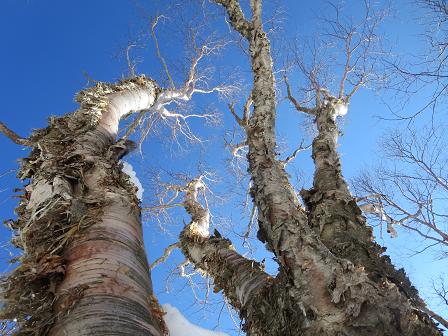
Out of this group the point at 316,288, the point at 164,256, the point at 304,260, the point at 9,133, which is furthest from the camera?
the point at 164,256

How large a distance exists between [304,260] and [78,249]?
1318 mm

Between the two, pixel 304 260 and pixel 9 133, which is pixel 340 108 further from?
pixel 9 133

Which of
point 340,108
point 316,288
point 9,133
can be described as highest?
point 340,108

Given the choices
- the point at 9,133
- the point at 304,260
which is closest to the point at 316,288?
the point at 304,260

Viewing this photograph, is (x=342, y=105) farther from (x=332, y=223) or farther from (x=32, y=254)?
(x=32, y=254)

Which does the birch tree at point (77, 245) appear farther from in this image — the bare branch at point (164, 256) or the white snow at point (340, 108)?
the white snow at point (340, 108)

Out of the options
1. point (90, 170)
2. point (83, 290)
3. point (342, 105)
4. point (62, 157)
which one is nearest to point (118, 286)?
point (83, 290)

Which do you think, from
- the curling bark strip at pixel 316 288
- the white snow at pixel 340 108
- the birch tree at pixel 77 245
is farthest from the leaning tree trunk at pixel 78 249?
the white snow at pixel 340 108

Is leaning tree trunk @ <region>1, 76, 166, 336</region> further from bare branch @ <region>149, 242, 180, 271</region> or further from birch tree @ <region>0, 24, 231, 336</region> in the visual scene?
bare branch @ <region>149, 242, 180, 271</region>

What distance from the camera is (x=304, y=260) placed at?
2289mm

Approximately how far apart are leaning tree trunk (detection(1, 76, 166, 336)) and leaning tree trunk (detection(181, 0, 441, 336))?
909 mm

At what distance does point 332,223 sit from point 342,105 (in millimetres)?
4244

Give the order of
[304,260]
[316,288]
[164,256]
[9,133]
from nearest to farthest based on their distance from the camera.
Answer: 1. [316,288]
2. [304,260]
3. [9,133]
4. [164,256]

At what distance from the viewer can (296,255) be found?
2.34 metres
